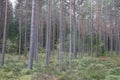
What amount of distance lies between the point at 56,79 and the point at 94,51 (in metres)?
23.8

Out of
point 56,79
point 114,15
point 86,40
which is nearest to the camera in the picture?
point 56,79

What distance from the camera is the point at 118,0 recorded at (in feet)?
114

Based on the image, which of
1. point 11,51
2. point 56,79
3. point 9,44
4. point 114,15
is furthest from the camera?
point 114,15

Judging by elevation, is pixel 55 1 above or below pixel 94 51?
above

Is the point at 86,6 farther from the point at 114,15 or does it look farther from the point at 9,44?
the point at 9,44

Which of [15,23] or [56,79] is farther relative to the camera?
[15,23]

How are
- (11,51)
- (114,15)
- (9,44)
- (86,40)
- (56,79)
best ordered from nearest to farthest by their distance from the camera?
(56,79) < (9,44) < (11,51) < (114,15) < (86,40)

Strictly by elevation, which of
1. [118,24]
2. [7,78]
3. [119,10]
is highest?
[119,10]

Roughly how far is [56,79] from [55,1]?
95.7ft

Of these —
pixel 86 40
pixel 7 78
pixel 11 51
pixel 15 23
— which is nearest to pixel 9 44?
pixel 11 51

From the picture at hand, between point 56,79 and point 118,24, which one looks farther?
point 118,24

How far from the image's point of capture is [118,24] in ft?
125

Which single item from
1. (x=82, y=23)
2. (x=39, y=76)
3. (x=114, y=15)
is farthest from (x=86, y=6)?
(x=39, y=76)

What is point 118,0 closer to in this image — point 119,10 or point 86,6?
point 119,10
